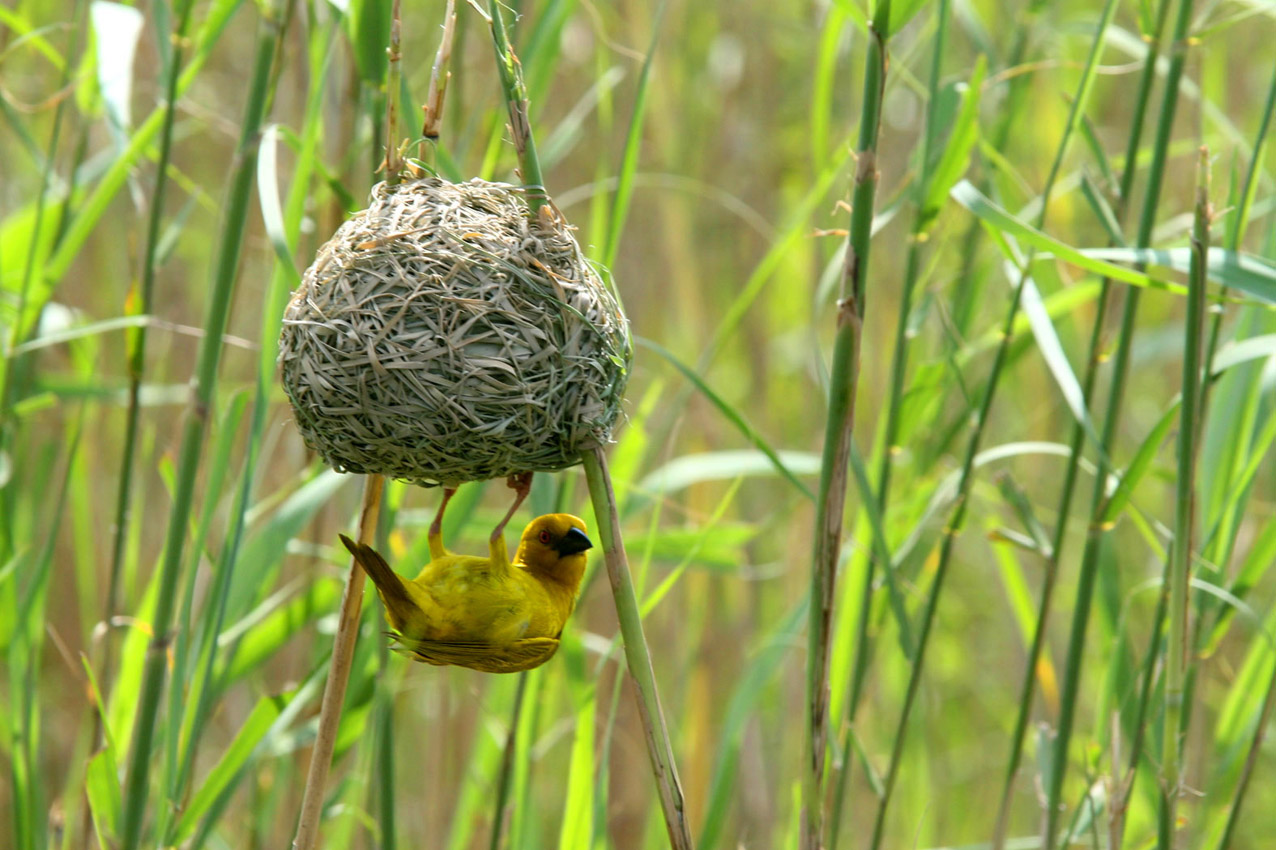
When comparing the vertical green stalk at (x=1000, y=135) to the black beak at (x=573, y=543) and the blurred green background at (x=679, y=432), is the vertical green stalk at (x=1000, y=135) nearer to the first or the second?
the blurred green background at (x=679, y=432)

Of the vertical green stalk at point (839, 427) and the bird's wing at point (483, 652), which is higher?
the vertical green stalk at point (839, 427)

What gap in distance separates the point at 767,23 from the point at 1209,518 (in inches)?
120

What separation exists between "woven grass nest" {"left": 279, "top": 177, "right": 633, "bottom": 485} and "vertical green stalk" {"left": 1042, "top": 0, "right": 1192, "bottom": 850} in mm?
1054

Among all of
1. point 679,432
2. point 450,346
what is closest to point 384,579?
point 450,346

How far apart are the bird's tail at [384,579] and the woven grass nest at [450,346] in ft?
0.45

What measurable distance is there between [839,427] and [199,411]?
1.12m

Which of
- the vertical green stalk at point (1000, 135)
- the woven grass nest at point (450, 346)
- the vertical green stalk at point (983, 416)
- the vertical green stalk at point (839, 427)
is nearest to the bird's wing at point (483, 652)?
the woven grass nest at point (450, 346)

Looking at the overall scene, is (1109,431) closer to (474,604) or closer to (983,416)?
(983,416)

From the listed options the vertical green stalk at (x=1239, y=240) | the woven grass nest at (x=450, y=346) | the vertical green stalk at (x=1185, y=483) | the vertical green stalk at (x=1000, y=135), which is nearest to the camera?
the woven grass nest at (x=450, y=346)

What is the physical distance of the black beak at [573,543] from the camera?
1.69 meters

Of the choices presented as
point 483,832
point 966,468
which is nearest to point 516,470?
point 966,468

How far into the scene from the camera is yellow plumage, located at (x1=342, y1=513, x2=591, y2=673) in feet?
5.35

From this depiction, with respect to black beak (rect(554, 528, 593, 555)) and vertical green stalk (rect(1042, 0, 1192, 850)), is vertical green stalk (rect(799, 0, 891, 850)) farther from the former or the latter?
vertical green stalk (rect(1042, 0, 1192, 850))

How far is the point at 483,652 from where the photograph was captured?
1635 mm
